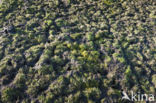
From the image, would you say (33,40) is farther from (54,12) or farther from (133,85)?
(133,85)

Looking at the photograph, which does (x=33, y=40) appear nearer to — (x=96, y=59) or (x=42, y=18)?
(x=42, y=18)

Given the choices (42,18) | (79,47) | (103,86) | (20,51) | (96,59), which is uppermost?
(42,18)

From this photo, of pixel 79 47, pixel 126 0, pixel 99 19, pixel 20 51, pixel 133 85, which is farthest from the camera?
pixel 126 0

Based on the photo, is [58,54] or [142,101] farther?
[58,54]

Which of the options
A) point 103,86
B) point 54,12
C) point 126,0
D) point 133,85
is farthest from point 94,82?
point 126,0

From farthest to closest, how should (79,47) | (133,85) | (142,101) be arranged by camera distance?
(79,47) < (133,85) < (142,101)

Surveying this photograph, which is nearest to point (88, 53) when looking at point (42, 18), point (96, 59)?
point (96, 59)

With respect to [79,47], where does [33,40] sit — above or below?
above
